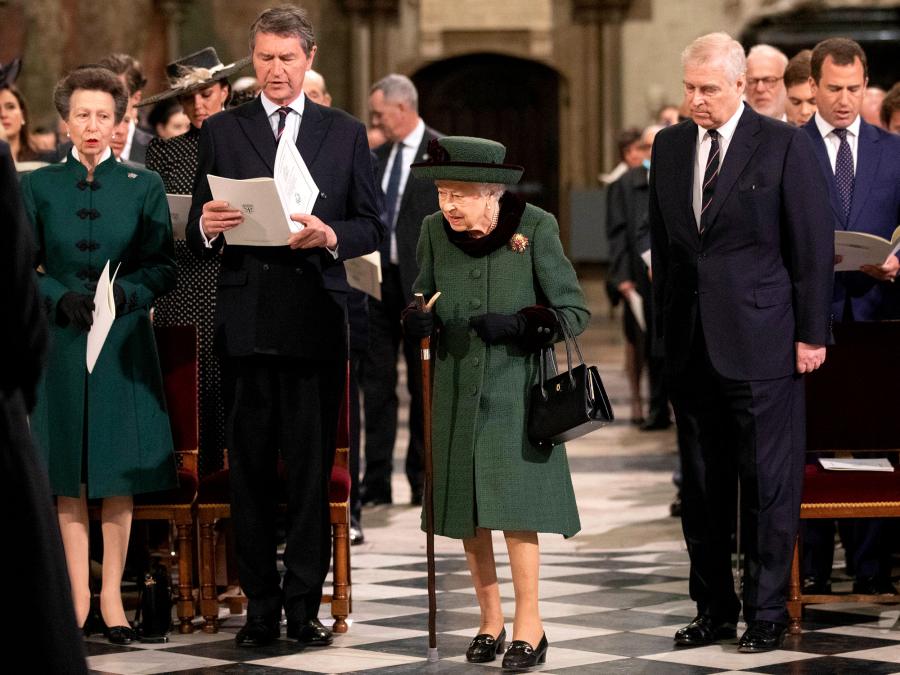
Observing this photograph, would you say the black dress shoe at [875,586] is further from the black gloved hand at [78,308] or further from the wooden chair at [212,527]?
the black gloved hand at [78,308]

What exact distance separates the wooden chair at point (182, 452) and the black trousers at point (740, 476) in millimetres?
1573

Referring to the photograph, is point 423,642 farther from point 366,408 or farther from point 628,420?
point 628,420

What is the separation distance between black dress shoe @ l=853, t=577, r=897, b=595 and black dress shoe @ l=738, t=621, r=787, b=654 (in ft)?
2.93

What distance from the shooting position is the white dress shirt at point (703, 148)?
17.2 ft

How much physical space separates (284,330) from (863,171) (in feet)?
7.20

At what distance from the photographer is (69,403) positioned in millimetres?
5359

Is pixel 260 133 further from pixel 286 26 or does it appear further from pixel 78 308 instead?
pixel 78 308

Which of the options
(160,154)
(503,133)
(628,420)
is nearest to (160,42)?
(503,133)

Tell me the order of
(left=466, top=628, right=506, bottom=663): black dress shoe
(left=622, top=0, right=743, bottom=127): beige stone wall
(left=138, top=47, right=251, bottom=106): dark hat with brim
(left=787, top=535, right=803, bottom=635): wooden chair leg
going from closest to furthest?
(left=466, top=628, right=506, bottom=663): black dress shoe → (left=787, top=535, right=803, bottom=635): wooden chair leg → (left=138, top=47, right=251, bottom=106): dark hat with brim → (left=622, top=0, right=743, bottom=127): beige stone wall

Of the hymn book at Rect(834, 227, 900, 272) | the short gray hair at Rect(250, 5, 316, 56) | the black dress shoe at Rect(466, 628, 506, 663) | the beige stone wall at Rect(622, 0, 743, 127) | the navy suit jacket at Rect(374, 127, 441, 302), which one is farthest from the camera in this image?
the beige stone wall at Rect(622, 0, 743, 127)

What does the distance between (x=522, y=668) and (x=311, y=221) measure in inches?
57.1

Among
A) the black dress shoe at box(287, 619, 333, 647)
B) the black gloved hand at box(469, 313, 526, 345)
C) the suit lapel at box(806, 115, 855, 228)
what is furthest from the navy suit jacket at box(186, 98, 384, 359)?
the suit lapel at box(806, 115, 855, 228)

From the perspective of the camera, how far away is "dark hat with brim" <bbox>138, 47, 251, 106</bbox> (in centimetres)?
619

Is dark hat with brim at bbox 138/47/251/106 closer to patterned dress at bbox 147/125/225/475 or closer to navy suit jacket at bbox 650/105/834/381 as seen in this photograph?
patterned dress at bbox 147/125/225/475
